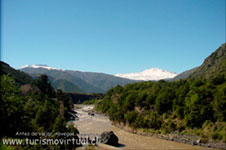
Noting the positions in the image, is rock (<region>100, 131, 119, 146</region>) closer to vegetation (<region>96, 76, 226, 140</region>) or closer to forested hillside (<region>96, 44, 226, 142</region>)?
forested hillside (<region>96, 44, 226, 142</region>)

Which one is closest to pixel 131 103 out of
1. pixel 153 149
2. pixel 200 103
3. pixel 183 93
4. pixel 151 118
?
pixel 151 118

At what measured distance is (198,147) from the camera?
119 feet

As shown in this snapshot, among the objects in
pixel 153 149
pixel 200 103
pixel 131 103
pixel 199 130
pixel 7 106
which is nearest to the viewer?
pixel 7 106

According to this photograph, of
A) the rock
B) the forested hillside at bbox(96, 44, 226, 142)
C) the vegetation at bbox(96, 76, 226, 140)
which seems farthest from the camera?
the vegetation at bbox(96, 76, 226, 140)

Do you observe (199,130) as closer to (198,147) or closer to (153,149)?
(198,147)

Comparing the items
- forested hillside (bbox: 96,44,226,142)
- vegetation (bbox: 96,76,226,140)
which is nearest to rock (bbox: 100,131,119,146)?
forested hillside (bbox: 96,44,226,142)

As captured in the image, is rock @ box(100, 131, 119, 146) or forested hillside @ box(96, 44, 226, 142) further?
forested hillside @ box(96, 44, 226, 142)

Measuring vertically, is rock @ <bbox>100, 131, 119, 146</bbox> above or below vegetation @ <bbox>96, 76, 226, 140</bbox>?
below

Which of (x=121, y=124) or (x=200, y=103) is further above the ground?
(x=200, y=103)

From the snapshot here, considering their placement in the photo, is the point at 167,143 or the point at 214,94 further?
the point at 214,94

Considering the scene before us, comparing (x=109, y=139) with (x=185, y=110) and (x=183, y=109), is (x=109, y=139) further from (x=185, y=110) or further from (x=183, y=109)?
(x=183, y=109)

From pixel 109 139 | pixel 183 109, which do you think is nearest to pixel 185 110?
pixel 183 109

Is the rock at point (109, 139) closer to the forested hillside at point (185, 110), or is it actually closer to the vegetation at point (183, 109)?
the forested hillside at point (185, 110)

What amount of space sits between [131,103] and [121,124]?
862 centimetres
